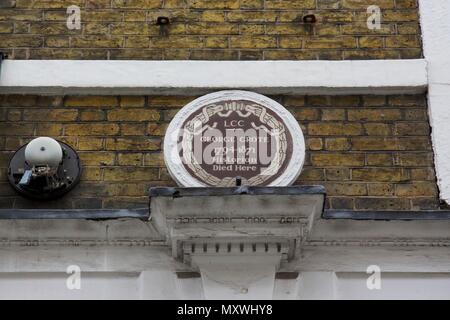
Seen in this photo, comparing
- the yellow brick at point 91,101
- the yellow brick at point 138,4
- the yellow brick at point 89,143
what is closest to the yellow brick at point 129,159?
the yellow brick at point 89,143

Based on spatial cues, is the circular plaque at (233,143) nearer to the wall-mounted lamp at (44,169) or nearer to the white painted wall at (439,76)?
the wall-mounted lamp at (44,169)

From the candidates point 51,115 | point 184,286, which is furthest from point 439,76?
Result: point 51,115

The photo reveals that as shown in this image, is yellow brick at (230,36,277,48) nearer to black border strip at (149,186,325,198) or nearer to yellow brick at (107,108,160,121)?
yellow brick at (107,108,160,121)

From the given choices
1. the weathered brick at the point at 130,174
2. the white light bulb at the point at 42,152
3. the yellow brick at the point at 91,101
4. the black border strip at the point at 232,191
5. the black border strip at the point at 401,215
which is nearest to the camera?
the black border strip at the point at 232,191

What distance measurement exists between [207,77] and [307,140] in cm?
67

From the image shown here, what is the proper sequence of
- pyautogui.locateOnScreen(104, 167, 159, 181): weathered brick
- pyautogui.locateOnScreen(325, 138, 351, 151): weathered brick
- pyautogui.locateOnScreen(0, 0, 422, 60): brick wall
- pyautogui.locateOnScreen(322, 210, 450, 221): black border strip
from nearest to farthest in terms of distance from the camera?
pyautogui.locateOnScreen(322, 210, 450, 221): black border strip → pyautogui.locateOnScreen(104, 167, 159, 181): weathered brick → pyautogui.locateOnScreen(325, 138, 351, 151): weathered brick → pyautogui.locateOnScreen(0, 0, 422, 60): brick wall

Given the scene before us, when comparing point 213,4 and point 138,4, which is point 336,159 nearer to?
Answer: point 213,4

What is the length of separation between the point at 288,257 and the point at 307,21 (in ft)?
5.15

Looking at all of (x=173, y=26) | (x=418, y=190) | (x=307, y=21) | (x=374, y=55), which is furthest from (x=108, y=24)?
(x=418, y=190)

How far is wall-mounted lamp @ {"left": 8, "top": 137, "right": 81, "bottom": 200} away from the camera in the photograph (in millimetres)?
5676

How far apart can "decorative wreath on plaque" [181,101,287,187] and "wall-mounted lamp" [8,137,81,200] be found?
61 cm

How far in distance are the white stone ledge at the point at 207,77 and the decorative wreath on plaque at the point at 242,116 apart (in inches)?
5.7

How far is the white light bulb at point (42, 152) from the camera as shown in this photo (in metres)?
5.66

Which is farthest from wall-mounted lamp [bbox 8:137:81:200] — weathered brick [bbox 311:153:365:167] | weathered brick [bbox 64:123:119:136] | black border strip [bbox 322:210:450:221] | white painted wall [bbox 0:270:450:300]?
black border strip [bbox 322:210:450:221]
